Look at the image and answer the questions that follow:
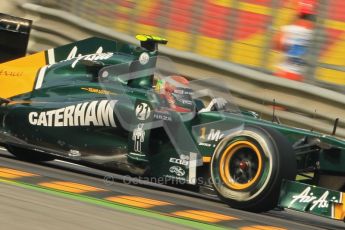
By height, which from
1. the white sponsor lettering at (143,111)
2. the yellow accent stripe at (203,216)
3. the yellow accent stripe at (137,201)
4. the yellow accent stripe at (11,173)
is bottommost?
the yellow accent stripe at (11,173)

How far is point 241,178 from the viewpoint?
700cm

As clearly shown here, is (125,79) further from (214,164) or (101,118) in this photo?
(214,164)

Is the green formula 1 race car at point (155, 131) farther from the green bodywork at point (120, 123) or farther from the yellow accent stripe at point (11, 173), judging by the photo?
the yellow accent stripe at point (11, 173)

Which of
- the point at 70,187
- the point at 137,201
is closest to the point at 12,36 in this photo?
the point at 70,187

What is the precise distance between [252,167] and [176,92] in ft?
4.12

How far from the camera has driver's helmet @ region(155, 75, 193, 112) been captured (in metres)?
7.61

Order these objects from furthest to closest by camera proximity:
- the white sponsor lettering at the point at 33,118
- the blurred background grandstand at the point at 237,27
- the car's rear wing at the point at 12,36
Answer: the blurred background grandstand at the point at 237,27 → the car's rear wing at the point at 12,36 → the white sponsor lettering at the point at 33,118

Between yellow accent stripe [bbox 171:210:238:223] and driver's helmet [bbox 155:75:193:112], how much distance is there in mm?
1243

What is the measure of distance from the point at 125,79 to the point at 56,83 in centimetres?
80

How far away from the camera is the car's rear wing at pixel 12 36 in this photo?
996 cm

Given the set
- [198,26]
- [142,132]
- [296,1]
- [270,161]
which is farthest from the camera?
[198,26]

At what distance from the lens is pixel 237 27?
1151cm

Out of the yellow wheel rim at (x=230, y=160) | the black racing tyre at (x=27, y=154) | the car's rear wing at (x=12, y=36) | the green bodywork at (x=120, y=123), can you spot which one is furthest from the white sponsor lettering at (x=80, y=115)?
the car's rear wing at (x=12, y=36)

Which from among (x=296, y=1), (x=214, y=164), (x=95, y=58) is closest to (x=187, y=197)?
(x=214, y=164)
